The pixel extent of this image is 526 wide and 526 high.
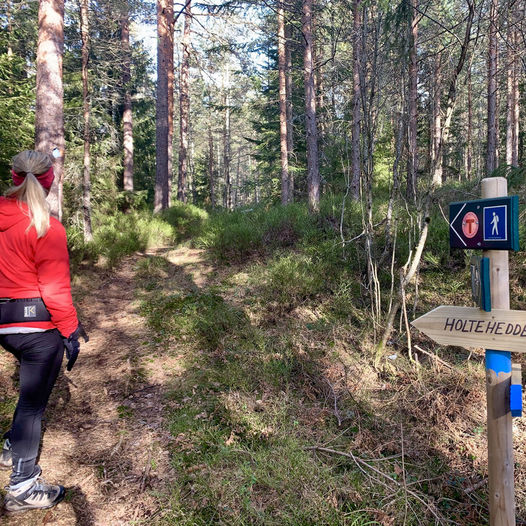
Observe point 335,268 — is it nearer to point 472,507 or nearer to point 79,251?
point 472,507

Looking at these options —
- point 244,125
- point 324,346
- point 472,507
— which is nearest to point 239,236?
point 324,346

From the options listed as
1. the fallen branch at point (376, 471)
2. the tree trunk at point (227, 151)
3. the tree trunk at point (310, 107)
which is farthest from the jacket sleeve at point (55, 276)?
the tree trunk at point (227, 151)

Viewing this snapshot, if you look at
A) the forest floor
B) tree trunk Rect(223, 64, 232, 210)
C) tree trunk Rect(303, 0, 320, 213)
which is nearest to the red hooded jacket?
the forest floor

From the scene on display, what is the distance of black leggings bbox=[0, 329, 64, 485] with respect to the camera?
2279 mm

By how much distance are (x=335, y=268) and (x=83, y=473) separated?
471 cm

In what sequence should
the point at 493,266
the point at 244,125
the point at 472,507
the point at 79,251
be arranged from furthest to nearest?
the point at 244,125 → the point at 79,251 → the point at 472,507 → the point at 493,266

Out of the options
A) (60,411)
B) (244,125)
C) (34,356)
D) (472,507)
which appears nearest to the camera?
(34,356)

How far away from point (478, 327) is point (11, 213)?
293cm

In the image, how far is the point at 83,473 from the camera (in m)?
2.70

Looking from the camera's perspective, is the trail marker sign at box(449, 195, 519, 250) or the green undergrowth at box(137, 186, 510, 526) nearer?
the trail marker sign at box(449, 195, 519, 250)

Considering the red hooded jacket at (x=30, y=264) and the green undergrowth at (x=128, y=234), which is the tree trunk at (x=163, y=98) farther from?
the red hooded jacket at (x=30, y=264)

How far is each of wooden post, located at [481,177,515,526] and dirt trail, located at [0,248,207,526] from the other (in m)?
2.09

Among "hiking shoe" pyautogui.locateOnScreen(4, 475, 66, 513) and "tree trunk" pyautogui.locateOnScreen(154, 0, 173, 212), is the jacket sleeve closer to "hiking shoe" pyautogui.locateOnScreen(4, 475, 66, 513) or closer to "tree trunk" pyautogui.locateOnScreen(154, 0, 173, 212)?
"hiking shoe" pyautogui.locateOnScreen(4, 475, 66, 513)

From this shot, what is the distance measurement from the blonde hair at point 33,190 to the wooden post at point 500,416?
274cm
